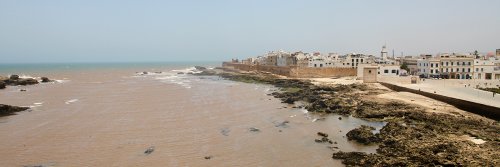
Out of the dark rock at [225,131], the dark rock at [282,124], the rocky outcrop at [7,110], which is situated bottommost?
the dark rock at [225,131]

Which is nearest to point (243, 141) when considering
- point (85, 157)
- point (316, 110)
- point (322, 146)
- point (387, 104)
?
point (322, 146)

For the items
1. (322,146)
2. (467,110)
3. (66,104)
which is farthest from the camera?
(66,104)

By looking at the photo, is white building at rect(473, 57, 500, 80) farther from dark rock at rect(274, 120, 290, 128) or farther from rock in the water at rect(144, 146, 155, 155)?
rock in the water at rect(144, 146, 155, 155)

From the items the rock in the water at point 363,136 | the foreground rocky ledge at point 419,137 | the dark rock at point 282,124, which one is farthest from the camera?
the dark rock at point 282,124

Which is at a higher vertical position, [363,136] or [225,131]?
[363,136]

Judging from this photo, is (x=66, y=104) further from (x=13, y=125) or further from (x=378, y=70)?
(x=378, y=70)

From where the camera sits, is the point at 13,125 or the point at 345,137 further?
the point at 13,125

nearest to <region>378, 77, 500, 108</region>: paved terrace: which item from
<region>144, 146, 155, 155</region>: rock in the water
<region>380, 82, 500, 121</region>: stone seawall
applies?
<region>380, 82, 500, 121</region>: stone seawall

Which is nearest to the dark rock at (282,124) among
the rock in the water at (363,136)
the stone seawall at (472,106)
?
the rock in the water at (363,136)

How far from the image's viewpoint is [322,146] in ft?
57.0

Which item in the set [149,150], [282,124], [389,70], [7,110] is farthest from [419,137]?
[389,70]

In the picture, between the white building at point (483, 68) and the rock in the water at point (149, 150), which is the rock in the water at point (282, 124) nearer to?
the rock in the water at point (149, 150)

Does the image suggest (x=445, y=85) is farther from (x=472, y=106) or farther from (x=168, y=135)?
(x=168, y=135)

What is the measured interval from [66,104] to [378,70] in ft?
115
